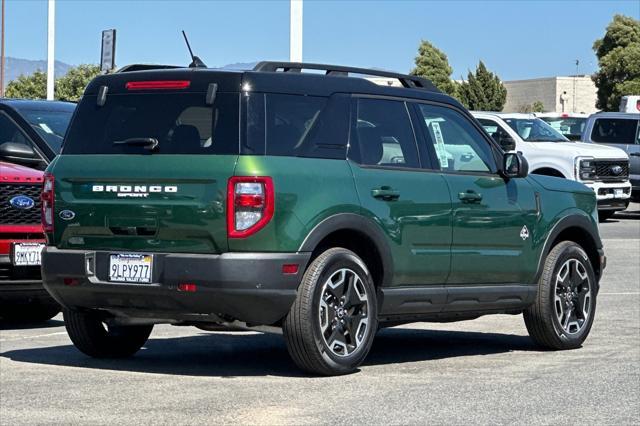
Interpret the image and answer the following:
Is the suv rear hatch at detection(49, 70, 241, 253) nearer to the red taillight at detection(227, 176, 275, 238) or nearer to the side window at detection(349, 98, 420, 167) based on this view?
the red taillight at detection(227, 176, 275, 238)

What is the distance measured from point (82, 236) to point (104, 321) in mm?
709

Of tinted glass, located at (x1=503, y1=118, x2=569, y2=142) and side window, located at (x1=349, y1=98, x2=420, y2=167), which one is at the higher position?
tinted glass, located at (x1=503, y1=118, x2=569, y2=142)

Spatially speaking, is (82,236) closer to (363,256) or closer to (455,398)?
(363,256)

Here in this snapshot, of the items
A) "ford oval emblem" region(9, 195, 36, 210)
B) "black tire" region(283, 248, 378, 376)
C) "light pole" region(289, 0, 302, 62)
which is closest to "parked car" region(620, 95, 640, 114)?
"light pole" region(289, 0, 302, 62)

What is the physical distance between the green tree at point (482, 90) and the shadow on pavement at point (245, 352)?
280ft

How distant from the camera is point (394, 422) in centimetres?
746

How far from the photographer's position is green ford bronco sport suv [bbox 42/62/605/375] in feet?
28.6

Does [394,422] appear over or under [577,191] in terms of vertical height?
under

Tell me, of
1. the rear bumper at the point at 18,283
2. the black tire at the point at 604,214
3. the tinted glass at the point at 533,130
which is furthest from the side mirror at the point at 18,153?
the black tire at the point at 604,214

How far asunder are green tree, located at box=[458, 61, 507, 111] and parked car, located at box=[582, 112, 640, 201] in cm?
6510

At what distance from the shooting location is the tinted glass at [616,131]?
3173cm

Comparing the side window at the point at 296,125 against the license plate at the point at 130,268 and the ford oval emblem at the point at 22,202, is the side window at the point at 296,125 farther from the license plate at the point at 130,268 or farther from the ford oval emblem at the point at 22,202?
the ford oval emblem at the point at 22,202

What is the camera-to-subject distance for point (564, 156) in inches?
1062

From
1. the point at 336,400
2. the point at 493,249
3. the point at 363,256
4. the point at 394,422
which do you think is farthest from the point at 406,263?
the point at 394,422
